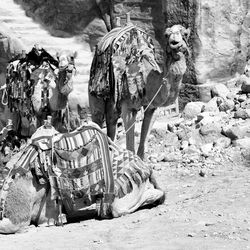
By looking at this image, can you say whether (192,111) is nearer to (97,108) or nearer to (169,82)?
(97,108)

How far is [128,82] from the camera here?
789 centimetres

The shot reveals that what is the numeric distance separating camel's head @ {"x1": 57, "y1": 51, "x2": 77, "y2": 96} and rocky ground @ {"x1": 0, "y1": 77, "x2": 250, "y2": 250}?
5.28ft

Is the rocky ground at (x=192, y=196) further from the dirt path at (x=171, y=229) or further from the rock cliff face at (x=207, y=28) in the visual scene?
the rock cliff face at (x=207, y=28)

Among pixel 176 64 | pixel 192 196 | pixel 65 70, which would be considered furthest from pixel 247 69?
pixel 65 70

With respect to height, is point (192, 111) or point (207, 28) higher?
point (207, 28)

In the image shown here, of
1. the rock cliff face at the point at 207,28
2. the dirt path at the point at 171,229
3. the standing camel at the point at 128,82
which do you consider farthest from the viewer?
the rock cliff face at the point at 207,28

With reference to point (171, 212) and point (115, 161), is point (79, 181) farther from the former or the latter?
point (171, 212)

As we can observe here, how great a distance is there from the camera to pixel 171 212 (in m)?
6.28

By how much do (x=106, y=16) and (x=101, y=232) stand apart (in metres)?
9.84

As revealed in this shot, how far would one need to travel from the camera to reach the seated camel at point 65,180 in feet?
19.2

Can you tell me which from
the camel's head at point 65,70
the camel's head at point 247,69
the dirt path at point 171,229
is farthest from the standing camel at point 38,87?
the camel's head at point 247,69

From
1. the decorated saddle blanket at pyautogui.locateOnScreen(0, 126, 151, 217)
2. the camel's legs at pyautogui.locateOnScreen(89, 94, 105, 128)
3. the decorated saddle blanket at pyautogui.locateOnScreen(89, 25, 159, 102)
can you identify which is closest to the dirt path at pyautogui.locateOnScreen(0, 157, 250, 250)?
the decorated saddle blanket at pyautogui.locateOnScreen(0, 126, 151, 217)

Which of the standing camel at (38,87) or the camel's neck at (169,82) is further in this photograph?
the standing camel at (38,87)

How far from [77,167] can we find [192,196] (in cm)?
155
